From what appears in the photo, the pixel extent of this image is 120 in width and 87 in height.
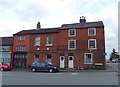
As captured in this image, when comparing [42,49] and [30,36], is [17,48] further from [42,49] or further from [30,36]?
[42,49]

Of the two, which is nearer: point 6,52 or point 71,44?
point 71,44

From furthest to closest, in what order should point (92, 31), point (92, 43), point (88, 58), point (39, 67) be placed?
1. point (92, 31)
2. point (92, 43)
3. point (88, 58)
4. point (39, 67)

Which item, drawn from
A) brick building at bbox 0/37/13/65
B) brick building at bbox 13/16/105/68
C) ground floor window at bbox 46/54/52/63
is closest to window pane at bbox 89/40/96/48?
brick building at bbox 13/16/105/68

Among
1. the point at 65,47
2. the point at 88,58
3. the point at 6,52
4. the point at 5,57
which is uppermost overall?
the point at 65,47

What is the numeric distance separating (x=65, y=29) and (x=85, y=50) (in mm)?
5736

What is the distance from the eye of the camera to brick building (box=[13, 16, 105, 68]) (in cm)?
2633

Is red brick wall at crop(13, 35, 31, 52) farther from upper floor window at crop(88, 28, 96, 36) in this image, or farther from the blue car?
upper floor window at crop(88, 28, 96, 36)

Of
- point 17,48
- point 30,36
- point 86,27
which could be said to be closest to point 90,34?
point 86,27

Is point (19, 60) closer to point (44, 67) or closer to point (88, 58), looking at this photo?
point (44, 67)

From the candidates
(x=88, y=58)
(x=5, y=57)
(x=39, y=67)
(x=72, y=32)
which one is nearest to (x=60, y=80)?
(x=39, y=67)

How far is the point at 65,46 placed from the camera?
2828 cm

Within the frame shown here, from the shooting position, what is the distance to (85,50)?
26.8 m

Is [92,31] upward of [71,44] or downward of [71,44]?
upward

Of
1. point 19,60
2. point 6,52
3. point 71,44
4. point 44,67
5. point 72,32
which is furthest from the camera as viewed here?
point 6,52
